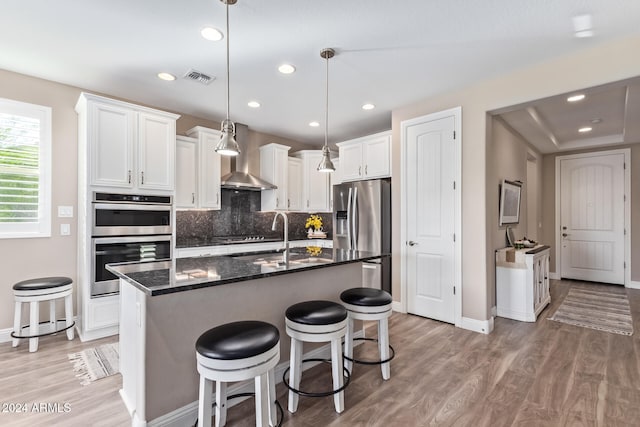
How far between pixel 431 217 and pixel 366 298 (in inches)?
72.9

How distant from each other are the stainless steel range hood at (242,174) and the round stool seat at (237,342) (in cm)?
309

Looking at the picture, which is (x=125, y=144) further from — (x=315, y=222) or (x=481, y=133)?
(x=481, y=133)

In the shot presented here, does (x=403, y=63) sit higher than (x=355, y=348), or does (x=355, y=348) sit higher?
(x=403, y=63)

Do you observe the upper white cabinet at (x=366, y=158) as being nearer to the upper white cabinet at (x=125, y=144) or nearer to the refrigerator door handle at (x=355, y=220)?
the refrigerator door handle at (x=355, y=220)

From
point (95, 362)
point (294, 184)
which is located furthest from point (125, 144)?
point (294, 184)

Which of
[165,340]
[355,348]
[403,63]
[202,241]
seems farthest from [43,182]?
[403,63]

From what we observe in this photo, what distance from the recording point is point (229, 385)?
6.56ft

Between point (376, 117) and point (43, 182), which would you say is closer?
point (43, 182)

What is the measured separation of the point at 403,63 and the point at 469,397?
9.22 feet

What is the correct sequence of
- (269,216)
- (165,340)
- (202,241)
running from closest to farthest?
(165,340) → (202,241) → (269,216)

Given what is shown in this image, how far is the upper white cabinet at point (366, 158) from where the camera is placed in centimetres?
429

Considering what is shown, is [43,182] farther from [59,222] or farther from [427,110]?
[427,110]

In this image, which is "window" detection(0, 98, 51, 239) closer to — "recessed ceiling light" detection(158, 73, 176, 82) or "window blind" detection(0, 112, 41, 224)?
"window blind" detection(0, 112, 41, 224)

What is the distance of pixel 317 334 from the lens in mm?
1879
